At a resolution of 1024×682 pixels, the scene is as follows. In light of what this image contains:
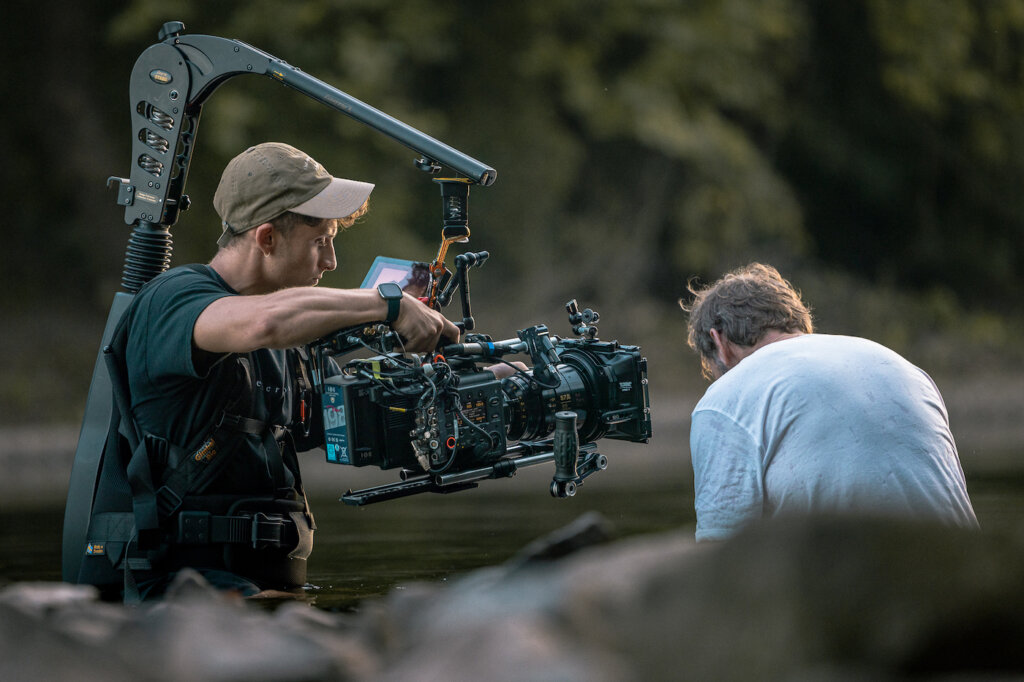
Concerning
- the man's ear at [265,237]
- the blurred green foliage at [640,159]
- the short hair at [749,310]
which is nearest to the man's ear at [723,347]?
the short hair at [749,310]

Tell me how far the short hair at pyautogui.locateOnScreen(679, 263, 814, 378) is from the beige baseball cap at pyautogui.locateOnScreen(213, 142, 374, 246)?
3.10ft

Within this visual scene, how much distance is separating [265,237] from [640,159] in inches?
540

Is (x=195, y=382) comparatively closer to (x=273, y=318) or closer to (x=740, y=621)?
(x=273, y=318)

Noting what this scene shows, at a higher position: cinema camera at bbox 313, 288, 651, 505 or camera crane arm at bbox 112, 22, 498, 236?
camera crane arm at bbox 112, 22, 498, 236

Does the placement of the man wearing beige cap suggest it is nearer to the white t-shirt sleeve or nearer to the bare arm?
the bare arm

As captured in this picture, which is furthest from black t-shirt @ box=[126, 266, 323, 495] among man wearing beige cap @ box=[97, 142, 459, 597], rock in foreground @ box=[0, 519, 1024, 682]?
rock in foreground @ box=[0, 519, 1024, 682]

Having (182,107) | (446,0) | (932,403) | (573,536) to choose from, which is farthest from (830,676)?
(446,0)

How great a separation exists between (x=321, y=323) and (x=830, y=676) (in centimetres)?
169

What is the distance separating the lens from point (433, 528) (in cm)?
715

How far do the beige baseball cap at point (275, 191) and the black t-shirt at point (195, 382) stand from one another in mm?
162

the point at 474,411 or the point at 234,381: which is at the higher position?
the point at 234,381

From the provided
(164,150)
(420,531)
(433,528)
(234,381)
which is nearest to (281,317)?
(234,381)

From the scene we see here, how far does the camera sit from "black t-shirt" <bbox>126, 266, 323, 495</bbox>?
10.2 ft

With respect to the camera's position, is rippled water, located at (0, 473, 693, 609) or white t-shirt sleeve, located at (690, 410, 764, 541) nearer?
white t-shirt sleeve, located at (690, 410, 764, 541)
